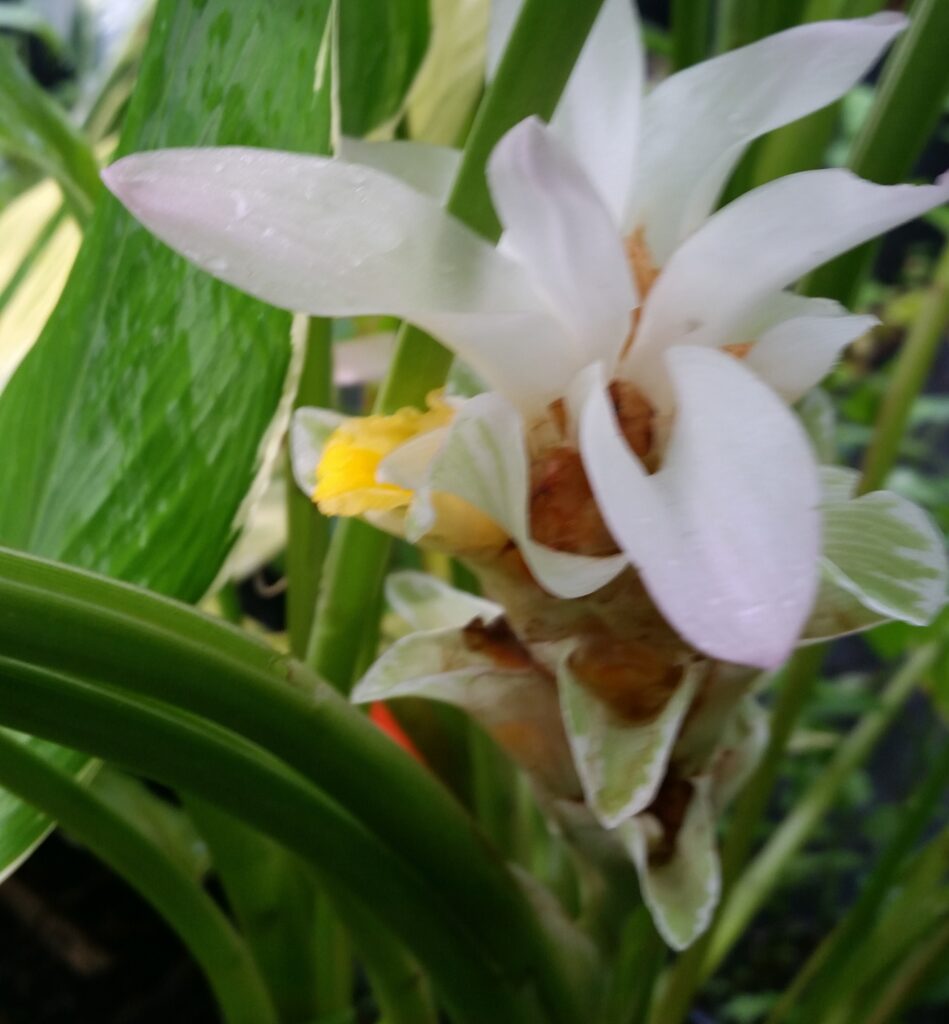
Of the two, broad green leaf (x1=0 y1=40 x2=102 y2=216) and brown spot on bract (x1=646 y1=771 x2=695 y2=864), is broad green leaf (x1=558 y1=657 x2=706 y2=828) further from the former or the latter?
broad green leaf (x1=0 y1=40 x2=102 y2=216)

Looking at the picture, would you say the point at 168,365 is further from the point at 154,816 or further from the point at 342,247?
the point at 154,816

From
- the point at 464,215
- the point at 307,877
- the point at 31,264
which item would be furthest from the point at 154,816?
the point at 464,215

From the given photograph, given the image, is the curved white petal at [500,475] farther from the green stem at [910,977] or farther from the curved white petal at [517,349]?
the green stem at [910,977]

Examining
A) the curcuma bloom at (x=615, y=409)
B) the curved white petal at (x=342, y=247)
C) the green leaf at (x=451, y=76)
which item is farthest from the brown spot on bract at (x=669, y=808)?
the green leaf at (x=451, y=76)

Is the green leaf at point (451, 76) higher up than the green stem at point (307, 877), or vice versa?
the green leaf at point (451, 76)

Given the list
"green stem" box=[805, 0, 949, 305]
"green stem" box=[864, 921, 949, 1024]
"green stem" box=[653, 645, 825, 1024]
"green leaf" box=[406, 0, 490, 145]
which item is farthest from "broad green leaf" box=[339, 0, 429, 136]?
"green stem" box=[864, 921, 949, 1024]

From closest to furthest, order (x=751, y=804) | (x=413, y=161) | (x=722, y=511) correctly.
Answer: (x=722, y=511), (x=413, y=161), (x=751, y=804)

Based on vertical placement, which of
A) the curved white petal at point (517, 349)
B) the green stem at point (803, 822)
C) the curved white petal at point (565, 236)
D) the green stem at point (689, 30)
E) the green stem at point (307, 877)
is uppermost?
the green stem at point (689, 30)
